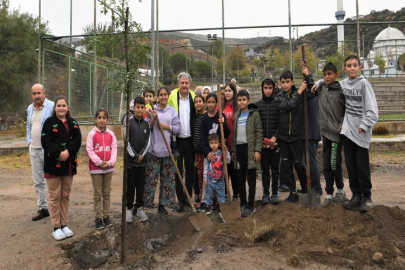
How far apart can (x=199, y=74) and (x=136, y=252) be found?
7983 millimetres

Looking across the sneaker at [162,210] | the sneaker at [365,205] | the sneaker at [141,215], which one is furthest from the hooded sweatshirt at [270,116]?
the sneaker at [141,215]

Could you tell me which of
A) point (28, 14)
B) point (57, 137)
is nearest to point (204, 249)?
point (57, 137)

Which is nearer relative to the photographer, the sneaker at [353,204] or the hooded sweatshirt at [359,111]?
the hooded sweatshirt at [359,111]

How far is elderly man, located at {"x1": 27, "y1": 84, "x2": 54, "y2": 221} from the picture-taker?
518 centimetres

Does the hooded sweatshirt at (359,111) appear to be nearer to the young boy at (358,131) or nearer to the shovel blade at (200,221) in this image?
the young boy at (358,131)

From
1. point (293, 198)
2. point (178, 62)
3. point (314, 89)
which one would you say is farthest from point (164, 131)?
point (178, 62)

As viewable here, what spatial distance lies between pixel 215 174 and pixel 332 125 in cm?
182

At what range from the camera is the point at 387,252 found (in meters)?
3.63

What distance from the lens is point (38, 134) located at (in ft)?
17.0

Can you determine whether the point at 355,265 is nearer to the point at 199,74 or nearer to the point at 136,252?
the point at 136,252

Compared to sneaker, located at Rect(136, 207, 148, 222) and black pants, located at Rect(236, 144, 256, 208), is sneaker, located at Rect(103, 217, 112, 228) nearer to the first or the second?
sneaker, located at Rect(136, 207, 148, 222)

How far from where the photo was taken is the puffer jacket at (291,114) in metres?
5.00

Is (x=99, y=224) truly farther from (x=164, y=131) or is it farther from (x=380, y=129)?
(x=380, y=129)

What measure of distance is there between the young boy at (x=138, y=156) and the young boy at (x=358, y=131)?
2.77m
